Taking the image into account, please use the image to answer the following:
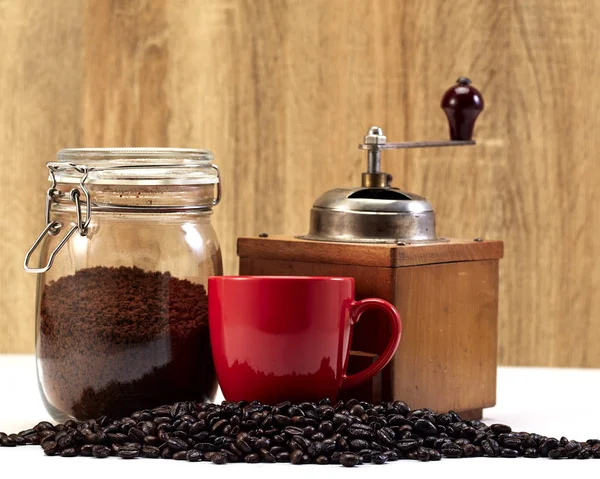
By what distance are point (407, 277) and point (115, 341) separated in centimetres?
27

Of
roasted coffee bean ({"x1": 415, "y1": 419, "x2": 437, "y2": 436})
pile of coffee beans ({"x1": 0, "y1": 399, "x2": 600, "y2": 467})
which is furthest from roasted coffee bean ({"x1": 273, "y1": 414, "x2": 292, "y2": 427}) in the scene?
roasted coffee bean ({"x1": 415, "y1": 419, "x2": 437, "y2": 436})

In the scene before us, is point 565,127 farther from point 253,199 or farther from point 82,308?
point 82,308

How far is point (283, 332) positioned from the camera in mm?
942

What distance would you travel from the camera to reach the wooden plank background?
62.7 inches

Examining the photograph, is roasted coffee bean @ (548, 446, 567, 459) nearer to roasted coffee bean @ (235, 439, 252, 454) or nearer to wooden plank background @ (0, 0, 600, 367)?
roasted coffee bean @ (235, 439, 252, 454)

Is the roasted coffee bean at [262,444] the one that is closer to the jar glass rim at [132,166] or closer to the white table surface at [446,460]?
the white table surface at [446,460]

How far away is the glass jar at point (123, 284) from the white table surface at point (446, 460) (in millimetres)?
97

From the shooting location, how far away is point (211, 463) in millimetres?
849

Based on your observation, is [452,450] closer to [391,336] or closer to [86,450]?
[391,336]

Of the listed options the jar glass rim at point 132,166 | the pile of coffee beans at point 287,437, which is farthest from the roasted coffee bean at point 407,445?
the jar glass rim at point 132,166

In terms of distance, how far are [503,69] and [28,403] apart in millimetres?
847

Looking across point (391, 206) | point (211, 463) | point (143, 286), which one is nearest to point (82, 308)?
point (143, 286)

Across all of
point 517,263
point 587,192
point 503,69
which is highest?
point 503,69

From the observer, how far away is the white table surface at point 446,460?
815 millimetres
